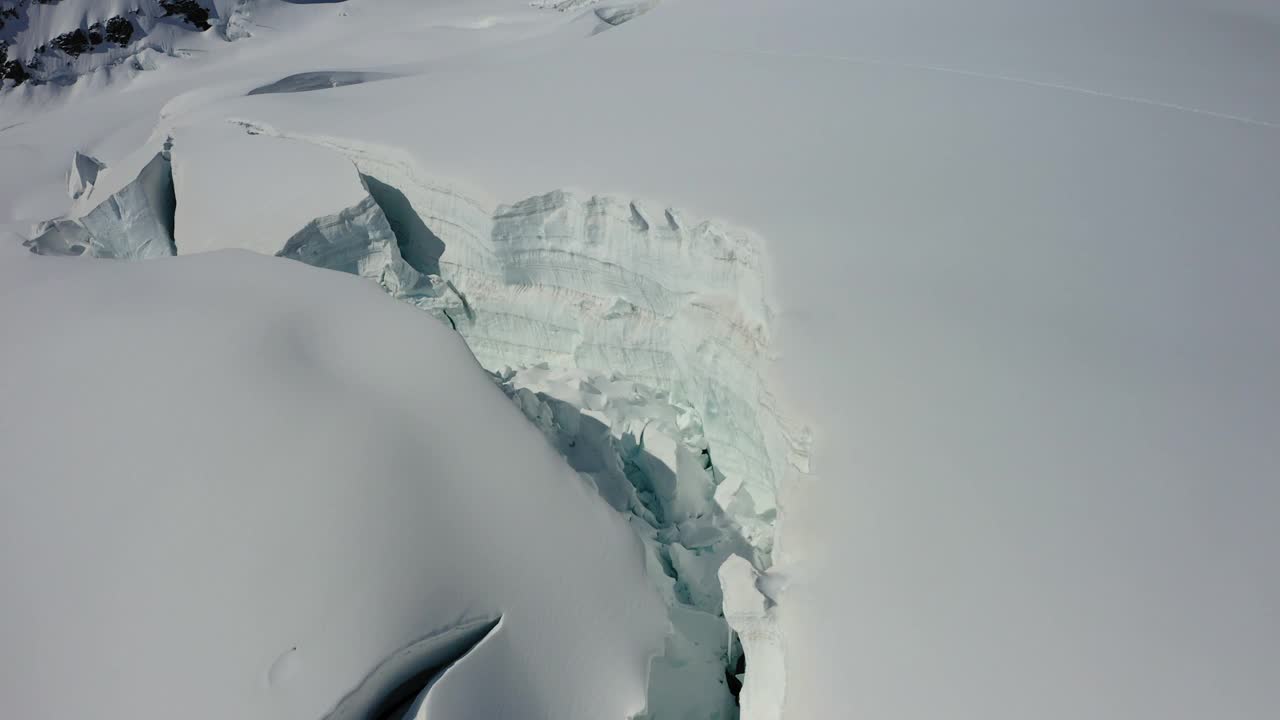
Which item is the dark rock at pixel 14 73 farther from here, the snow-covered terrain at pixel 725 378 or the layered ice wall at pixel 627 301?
the layered ice wall at pixel 627 301

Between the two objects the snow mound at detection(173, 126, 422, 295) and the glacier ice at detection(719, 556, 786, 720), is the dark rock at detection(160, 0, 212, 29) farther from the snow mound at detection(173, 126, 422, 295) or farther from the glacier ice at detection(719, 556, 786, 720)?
the glacier ice at detection(719, 556, 786, 720)

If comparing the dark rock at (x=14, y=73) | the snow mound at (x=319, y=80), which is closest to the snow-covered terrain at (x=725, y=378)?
the snow mound at (x=319, y=80)

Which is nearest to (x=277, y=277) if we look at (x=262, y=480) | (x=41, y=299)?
(x=41, y=299)

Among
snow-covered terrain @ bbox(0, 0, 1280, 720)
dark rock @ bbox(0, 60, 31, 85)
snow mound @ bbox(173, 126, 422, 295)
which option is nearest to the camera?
snow-covered terrain @ bbox(0, 0, 1280, 720)

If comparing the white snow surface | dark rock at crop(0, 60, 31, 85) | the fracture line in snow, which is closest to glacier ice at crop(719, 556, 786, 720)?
the white snow surface

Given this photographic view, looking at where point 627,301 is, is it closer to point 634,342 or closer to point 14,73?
point 634,342

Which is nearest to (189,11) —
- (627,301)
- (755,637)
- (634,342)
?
(627,301)
